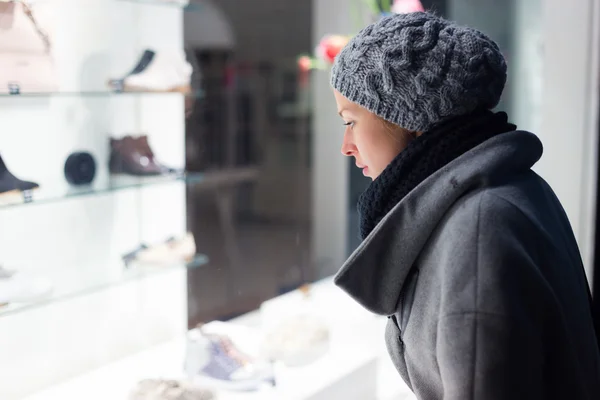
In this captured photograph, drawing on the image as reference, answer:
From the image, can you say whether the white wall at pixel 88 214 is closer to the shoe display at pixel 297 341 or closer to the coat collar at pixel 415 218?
the shoe display at pixel 297 341

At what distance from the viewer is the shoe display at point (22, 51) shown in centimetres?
252

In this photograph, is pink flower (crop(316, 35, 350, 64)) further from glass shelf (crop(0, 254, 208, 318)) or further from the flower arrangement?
glass shelf (crop(0, 254, 208, 318))

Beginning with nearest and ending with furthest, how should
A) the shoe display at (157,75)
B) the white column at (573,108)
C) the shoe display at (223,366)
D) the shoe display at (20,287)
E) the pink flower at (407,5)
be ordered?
the shoe display at (20,287)
the shoe display at (223,366)
the shoe display at (157,75)
the pink flower at (407,5)
the white column at (573,108)

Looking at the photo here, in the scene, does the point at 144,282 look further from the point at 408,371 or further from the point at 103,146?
the point at 408,371

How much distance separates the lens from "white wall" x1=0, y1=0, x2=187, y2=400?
2.81 metres

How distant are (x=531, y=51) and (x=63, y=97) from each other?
10.4 ft

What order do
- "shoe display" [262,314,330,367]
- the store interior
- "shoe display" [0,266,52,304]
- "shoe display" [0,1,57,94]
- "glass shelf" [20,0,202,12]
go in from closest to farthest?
"shoe display" [0,1,57,94] → "shoe display" [0,266,52,304] → the store interior → "shoe display" [262,314,330,367] → "glass shelf" [20,0,202,12]

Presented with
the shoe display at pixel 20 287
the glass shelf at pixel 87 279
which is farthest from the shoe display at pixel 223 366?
the shoe display at pixel 20 287

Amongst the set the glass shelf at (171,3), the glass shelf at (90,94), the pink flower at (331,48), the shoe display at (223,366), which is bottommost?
the shoe display at (223,366)

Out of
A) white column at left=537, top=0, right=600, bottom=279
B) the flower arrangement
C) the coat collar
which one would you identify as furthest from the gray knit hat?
white column at left=537, top=0, right=600, bottom=279

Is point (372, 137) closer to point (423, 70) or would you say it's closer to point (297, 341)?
point (423, 70)

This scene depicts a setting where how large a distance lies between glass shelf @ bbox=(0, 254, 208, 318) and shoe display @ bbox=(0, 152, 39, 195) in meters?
0.44

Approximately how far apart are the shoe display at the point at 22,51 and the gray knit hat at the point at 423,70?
4.99 feet

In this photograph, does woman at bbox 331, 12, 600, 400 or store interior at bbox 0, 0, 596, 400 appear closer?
woman at bbox 331, 12, 600, 400
